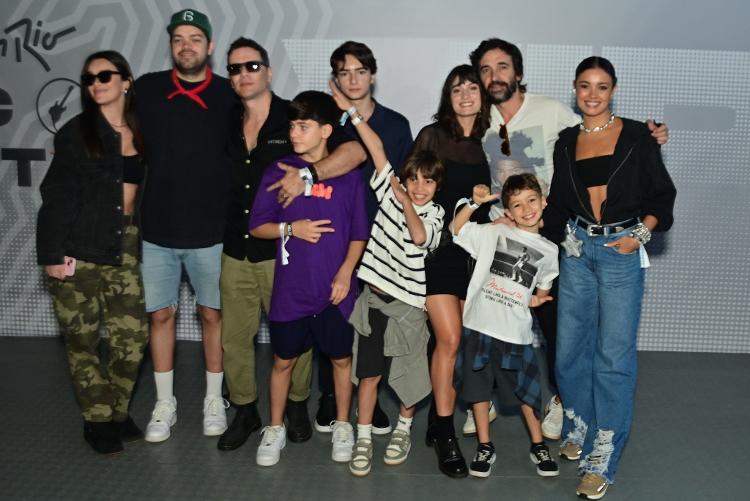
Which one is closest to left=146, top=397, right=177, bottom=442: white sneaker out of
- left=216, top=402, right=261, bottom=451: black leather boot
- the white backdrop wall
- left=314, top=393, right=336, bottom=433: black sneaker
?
left=216, top=402, right=261, bottom=451: black leather boot

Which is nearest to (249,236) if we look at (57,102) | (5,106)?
(57,102)

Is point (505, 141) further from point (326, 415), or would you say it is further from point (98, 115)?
point (98, 115)

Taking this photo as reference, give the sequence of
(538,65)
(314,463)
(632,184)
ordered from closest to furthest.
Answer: (632,184) → (314,463) → (538,65)

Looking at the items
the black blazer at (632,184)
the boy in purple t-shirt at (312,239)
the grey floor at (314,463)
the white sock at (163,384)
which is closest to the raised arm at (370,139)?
the boy in purple t-shirt at (312,239)

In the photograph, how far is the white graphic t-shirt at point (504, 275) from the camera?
3070 millimetres

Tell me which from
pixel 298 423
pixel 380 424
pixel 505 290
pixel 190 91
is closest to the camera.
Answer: pixel 505 290

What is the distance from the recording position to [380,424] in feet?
11.9

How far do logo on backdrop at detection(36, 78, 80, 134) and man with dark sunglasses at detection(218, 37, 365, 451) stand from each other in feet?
6.99

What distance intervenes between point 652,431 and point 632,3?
271 cm

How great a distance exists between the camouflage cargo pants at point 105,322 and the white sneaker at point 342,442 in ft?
3.15

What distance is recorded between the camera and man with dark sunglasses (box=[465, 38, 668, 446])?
3.31 metres

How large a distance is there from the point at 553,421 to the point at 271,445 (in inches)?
53.9

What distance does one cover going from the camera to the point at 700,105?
488cm

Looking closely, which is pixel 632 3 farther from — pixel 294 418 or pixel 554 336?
pixel 294 418
